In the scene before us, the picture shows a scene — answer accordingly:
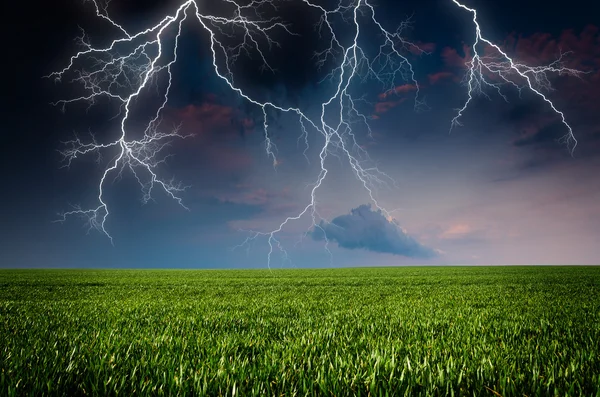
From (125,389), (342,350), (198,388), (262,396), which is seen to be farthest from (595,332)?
(125,389)

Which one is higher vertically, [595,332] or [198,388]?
[198,388]

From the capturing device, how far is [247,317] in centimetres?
668

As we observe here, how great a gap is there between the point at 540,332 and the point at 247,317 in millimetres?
5066

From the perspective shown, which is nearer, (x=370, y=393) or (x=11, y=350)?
(x=370, y=393)

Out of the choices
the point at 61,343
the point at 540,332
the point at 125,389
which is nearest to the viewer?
the point at 125,389

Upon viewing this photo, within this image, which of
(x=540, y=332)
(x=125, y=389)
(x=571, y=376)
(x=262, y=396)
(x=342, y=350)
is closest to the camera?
(x=262, y=396)

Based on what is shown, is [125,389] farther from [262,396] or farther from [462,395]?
[462,395]

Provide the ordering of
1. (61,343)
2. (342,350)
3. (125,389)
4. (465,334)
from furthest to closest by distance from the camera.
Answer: (465,334)
(61,343)
(342,350)
(125,389)

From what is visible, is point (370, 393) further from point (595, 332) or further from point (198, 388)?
point (595, 332)

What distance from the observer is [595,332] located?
5270 millimetres

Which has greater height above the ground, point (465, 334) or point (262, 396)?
point (262, 396)

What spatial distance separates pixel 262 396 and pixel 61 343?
3.44 meters

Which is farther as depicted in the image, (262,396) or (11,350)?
(11,350)

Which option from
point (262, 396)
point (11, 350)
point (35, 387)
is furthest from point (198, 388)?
point (11, 350)
